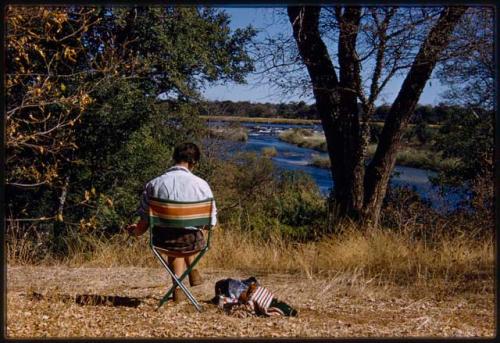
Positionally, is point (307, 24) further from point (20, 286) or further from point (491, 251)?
point (20, 286)

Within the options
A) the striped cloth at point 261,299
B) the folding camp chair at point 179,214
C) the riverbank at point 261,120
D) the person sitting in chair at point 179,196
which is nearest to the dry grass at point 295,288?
the striped cloth at point 261,299

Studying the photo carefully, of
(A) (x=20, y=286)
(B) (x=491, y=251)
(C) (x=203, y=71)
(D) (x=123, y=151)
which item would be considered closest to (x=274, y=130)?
(C) (x=203, y=71)

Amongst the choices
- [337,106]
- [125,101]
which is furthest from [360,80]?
[125,101]

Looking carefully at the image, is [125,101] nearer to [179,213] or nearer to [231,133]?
[231,133]

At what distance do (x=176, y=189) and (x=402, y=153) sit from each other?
25.5 ft

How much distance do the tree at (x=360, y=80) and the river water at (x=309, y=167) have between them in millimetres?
800

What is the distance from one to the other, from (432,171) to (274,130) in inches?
116

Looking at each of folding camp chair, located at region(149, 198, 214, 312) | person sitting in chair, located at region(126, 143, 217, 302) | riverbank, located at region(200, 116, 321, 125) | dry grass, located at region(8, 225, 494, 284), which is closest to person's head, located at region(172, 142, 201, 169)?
person sitting in chair, located at region(126, 143, 217, 302)

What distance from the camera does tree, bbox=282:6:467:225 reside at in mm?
8516

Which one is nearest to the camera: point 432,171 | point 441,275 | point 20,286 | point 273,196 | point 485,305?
point 485,305

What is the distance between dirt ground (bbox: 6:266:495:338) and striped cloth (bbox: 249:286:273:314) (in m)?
0.13

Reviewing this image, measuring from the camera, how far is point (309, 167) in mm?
13531

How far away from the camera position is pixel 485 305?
5.93m

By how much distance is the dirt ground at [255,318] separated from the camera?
16.2ft
